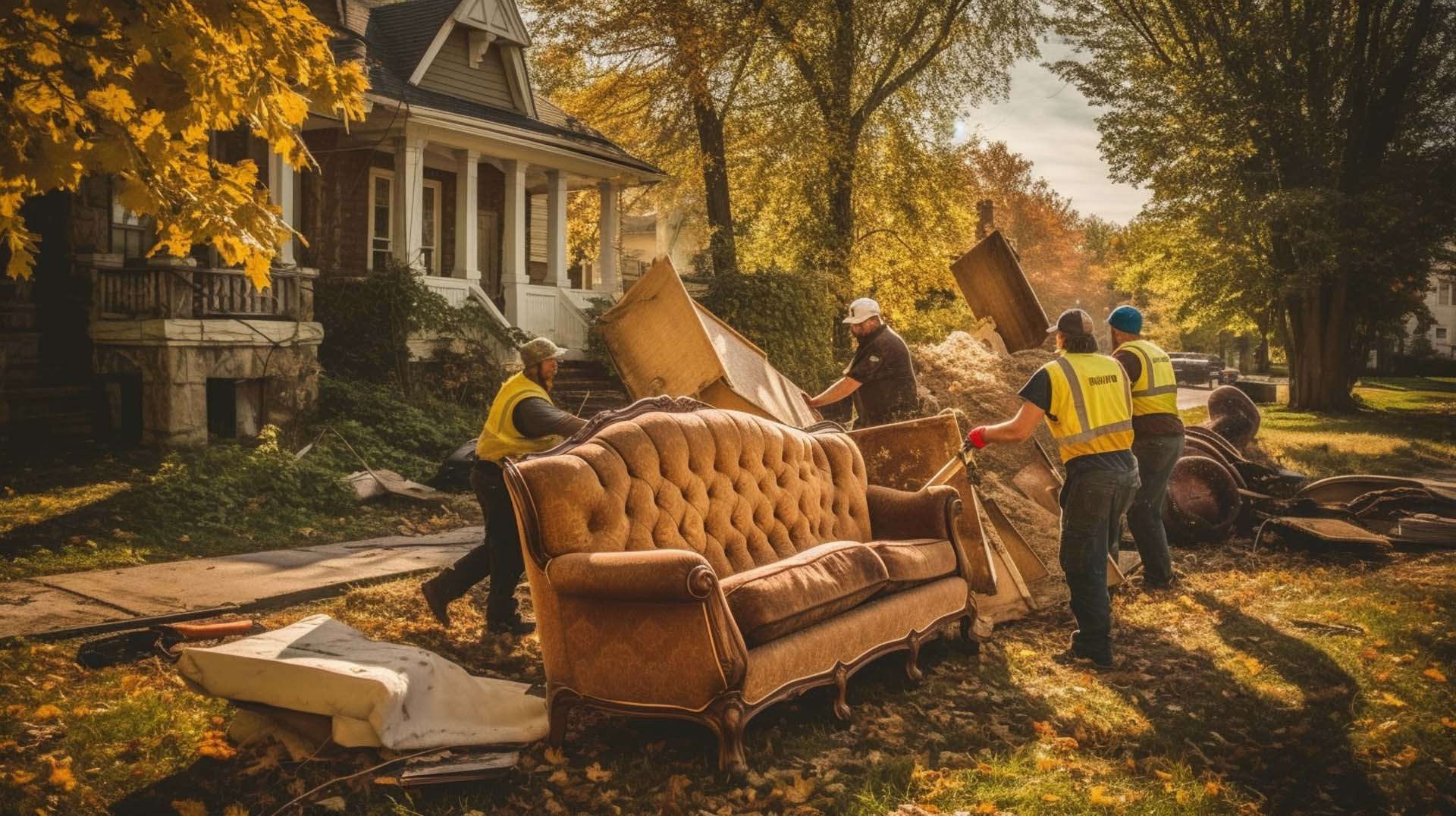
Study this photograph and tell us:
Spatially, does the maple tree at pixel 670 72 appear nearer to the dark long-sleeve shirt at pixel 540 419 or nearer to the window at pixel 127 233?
the window at pixel 127 233

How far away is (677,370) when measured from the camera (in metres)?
8.54

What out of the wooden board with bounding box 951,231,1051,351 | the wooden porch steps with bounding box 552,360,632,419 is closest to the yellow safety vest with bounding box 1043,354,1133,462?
the wooden board with bounding box 951,231,1051,351

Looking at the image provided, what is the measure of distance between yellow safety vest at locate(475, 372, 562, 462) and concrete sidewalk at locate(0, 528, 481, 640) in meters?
1.86

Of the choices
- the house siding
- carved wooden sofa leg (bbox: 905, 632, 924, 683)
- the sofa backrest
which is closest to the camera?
the sofa backrest

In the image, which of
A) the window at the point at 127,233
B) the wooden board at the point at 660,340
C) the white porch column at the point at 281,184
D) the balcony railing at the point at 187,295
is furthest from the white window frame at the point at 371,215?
the wooden board at the point at 660,340

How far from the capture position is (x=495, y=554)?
6.39 metres

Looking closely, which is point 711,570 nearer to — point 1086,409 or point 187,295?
point 1086,409

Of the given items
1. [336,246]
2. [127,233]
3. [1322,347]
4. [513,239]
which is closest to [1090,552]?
[127,233]

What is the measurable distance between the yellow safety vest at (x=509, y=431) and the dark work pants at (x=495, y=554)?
0.35 feet

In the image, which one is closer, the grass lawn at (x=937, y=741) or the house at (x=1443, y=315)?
the grass lawn at (x=937, y=741)

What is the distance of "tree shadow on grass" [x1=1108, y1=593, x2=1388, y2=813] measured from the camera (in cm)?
446

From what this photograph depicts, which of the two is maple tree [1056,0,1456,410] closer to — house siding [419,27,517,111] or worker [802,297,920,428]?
house siding [419,27,517,111]

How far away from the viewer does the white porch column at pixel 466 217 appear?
17.5 metres

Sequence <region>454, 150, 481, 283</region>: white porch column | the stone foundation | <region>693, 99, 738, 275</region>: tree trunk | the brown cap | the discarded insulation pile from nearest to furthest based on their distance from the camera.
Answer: the brown cap < the discarded insulation pile < the stone foundation < <region>454, 150, 481, 283</region>: white porch column < <region>693, 99, 738, 275</region>: tree trunk
